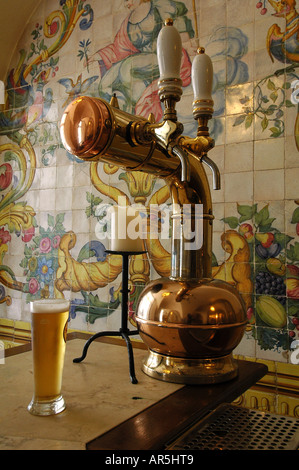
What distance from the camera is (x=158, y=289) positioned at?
0.70m

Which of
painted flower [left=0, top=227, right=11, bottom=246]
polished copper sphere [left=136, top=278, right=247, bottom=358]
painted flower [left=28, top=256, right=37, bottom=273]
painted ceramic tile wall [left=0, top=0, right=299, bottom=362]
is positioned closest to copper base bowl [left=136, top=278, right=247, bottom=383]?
polished copper sphere [left=136, top=278, right=247, bottom=358]

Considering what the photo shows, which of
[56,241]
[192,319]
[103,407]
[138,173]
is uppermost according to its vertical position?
[138,173]

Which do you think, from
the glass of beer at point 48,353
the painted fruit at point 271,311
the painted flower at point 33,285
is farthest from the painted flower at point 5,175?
the glass of beer at point 48,353

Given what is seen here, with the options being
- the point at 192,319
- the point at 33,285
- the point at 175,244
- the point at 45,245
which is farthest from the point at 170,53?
the point at 33,285

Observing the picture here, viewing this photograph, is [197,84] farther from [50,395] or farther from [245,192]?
[50,395]

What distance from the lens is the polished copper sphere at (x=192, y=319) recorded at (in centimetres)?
64

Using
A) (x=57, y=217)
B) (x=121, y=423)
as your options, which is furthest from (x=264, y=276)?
(x=57, y=217)

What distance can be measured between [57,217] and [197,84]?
1005 millimetres

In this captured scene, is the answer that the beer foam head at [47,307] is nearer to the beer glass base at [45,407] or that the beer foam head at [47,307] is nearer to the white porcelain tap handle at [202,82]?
the beer glass base at [45,407]

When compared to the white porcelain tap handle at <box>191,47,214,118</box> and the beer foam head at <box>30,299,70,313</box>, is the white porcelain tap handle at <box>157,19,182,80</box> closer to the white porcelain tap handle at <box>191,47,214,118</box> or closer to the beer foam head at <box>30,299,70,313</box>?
the white porcelain tap handle at <box>191,47,214,118</box>

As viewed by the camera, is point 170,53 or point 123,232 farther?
point 123,232

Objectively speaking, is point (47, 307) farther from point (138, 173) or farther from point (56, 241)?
point (56, 241)

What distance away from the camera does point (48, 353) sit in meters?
0.55

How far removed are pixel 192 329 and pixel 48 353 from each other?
0.74ft
